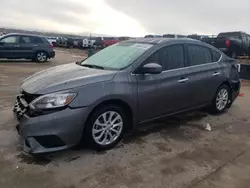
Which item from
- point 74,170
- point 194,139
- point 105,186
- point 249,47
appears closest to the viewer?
point 105,186

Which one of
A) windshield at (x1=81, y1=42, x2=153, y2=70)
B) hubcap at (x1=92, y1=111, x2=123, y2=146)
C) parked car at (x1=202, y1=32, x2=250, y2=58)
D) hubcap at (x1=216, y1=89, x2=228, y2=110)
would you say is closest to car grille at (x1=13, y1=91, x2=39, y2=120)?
hubcap at (x1=92, y1=111, x2=123, y2=146)

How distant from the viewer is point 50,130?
3.41 metres

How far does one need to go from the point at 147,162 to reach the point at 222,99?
2.87m

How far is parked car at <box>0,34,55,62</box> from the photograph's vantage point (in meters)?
15.0

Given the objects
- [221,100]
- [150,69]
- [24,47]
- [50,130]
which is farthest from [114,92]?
[24,47]

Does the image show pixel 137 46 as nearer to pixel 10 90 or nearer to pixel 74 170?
pixel 74 170

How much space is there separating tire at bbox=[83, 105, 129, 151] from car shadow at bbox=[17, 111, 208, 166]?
4.7 inches

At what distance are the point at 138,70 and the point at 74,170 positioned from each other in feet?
5.40

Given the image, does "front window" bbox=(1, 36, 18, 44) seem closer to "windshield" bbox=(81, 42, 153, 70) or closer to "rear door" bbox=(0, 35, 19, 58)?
"rear door" bbox=(0, 35, 19, 58)

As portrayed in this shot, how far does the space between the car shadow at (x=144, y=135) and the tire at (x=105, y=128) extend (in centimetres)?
12

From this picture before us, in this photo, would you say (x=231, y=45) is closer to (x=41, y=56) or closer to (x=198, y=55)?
(x=41, y=56)

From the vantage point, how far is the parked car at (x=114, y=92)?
346cm

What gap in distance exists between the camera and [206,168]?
3.54 metres

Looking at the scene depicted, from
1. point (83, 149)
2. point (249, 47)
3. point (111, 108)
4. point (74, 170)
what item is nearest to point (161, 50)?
point (111, 108)
